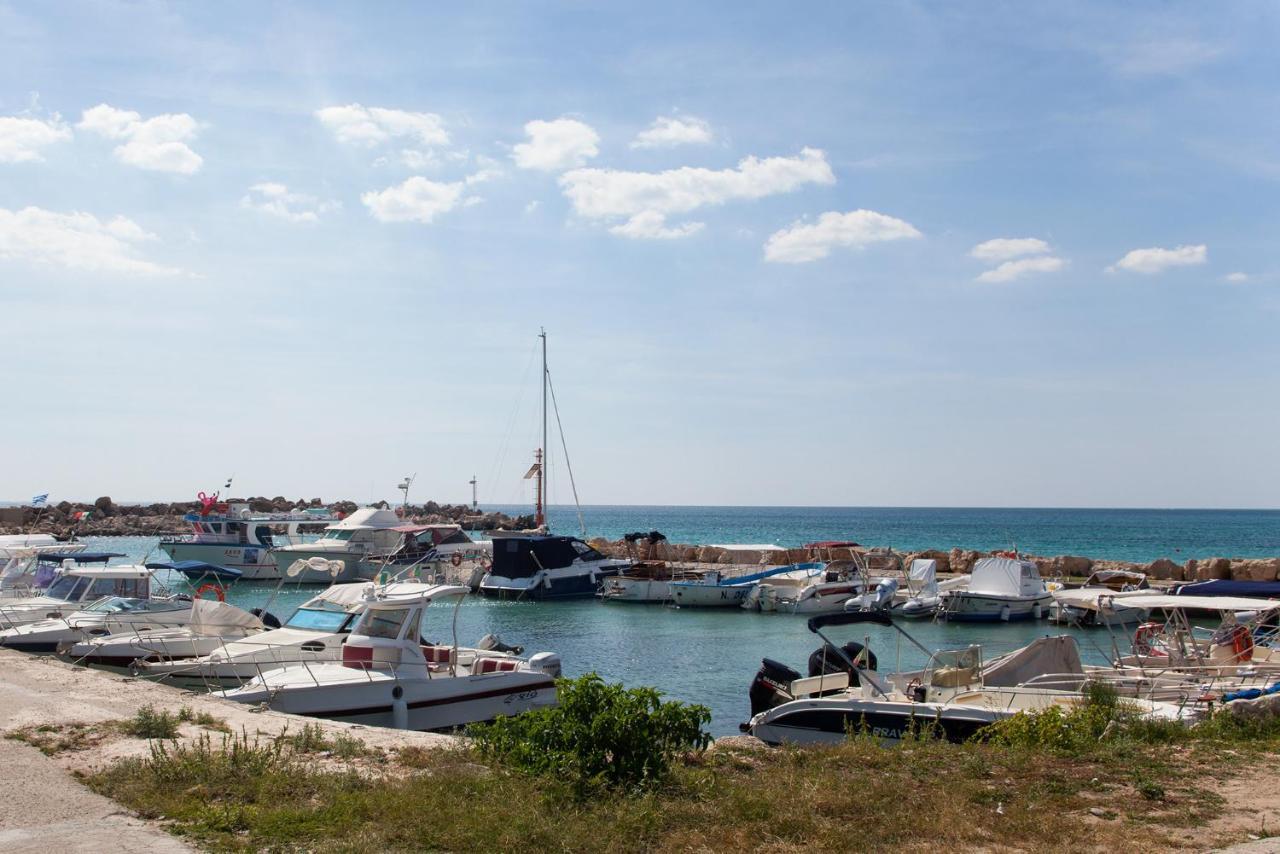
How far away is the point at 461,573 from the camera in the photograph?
5588 centimetres

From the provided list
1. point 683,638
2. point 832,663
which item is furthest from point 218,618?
point 683,638

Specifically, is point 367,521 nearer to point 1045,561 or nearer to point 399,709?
point 1045,561

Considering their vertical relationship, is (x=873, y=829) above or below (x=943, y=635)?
above

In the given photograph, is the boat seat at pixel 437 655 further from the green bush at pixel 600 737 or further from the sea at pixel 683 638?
the green bush at pixel 600 737

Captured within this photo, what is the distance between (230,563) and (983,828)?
55.7 meters

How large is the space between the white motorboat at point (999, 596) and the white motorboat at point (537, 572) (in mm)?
17801

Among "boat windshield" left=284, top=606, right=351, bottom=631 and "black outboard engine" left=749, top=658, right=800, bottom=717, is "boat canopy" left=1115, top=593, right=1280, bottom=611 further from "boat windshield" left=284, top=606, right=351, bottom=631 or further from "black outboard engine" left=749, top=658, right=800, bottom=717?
"boat windshield" left=284, top=606, right=351, bottom=631

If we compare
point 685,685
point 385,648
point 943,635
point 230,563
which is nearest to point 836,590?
point 943,635

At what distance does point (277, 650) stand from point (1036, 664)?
14.7 meters

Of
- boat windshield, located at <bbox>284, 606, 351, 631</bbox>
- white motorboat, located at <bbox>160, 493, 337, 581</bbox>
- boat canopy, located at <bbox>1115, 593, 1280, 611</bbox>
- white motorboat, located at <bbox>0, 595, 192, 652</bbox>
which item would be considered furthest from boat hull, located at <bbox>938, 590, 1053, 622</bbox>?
white motorboat, located at <bbox>160, 493, 337, 581</bbox>

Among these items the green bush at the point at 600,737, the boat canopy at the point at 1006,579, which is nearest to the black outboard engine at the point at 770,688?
the green bush at the point at 600,737

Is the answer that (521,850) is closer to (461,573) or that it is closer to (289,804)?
(289,804)

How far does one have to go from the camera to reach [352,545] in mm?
56875

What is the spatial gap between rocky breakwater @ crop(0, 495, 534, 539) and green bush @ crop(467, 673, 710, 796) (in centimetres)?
8430
